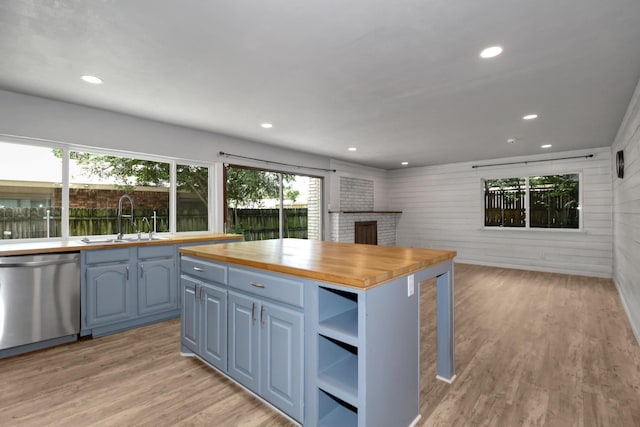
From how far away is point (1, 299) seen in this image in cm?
268

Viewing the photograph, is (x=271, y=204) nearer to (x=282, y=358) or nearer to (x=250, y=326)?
(x=250, y=326)

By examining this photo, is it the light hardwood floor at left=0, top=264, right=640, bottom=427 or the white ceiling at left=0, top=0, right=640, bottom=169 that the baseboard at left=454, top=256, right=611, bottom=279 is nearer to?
the light hardwood floor at left=0, top=264, right=640, bottom=427

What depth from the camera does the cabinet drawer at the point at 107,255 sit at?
311cm

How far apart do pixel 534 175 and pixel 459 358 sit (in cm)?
528

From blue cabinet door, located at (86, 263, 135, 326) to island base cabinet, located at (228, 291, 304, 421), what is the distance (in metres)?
1.79

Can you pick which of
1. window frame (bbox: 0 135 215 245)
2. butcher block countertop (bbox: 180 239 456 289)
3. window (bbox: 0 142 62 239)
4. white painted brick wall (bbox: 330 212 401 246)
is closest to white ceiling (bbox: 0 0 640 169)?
window frame (bbox: 0 135 215 245)

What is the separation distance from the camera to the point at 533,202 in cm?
654

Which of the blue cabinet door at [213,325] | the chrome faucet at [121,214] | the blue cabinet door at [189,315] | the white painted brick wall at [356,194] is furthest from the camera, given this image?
the white painted brick wall at [356,194]

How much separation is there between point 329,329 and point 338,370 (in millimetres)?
297

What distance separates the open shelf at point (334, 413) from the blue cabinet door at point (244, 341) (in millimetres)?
485

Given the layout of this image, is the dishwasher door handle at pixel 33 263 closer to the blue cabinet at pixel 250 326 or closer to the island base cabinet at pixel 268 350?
the blue cabinet at pixel 250 326

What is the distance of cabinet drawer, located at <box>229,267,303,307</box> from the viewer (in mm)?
1765

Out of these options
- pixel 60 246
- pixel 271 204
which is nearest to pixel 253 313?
pixel 60 246

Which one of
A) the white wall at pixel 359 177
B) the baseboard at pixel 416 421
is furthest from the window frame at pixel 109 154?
the baseboard at pixel 416 421
